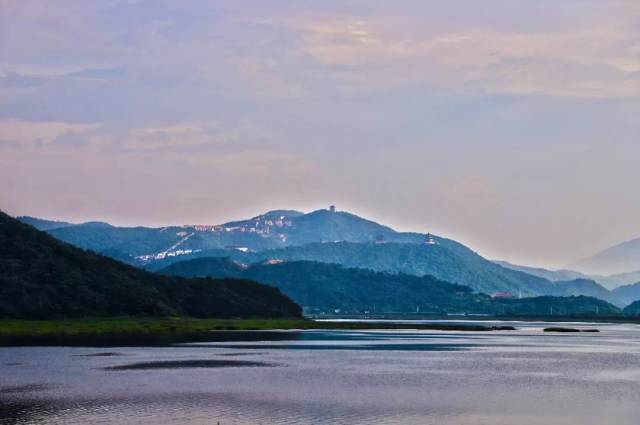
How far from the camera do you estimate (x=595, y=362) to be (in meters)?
141

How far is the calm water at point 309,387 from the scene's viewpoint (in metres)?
76.1

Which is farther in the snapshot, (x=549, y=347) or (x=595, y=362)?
(x=549, y=347)

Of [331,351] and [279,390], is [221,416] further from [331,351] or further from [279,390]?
[331,351]

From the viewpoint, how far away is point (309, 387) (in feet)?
323

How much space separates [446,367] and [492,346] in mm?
66671

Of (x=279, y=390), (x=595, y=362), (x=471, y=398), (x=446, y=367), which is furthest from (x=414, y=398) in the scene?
(x=595, y=362)

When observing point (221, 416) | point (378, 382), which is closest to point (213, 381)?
point (378, 382)

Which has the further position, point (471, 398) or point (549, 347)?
point (549, 347)

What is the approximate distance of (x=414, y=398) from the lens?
8950 cm

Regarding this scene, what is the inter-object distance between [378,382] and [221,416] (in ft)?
109

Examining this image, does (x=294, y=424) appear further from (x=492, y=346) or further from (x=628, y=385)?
(x=492, y=346)

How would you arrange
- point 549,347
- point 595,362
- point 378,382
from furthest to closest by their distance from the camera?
point 549,347 < point 595,362 < point 378,382

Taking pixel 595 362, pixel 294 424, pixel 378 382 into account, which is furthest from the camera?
pixel 595 362

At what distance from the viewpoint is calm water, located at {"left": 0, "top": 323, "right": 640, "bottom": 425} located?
7612cm
